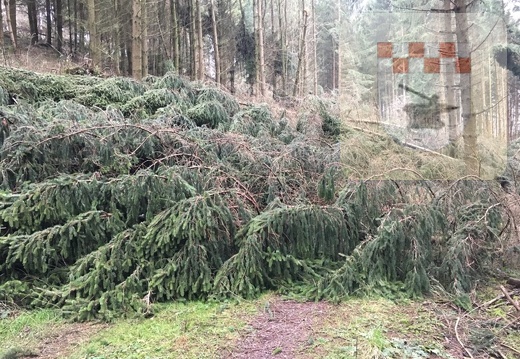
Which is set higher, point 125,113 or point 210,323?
point 125,113

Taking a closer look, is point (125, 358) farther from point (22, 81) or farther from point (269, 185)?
point (22, 81)

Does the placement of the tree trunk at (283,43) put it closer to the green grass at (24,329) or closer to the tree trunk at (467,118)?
the tree trunk at (467,118)

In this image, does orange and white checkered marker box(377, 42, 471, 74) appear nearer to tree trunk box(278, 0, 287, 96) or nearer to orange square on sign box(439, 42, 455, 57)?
orange square on sign box(439, 42, 455, 57)

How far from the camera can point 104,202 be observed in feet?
11.1

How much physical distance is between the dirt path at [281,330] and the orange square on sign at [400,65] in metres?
2.98

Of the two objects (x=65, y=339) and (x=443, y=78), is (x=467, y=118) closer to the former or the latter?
(x=443, y=78)

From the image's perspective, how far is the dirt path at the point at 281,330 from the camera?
2240 millimetres

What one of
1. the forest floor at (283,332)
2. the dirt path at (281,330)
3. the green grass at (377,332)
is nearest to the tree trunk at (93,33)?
the forest floor at (283,332)

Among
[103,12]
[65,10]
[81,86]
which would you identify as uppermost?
[65,10]

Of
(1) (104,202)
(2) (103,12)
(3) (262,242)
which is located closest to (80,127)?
(1) (104,202)

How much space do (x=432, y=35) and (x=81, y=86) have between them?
527cm

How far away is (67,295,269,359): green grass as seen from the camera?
87.5 inches

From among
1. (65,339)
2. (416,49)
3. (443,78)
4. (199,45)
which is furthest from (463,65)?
(199,45)

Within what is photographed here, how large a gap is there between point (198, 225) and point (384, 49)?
3283mm
